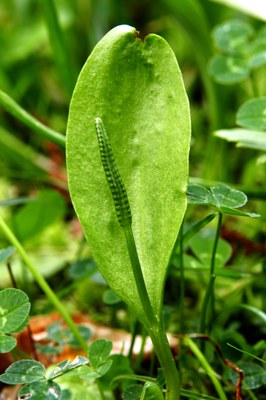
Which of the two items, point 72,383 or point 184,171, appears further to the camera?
point 72,383

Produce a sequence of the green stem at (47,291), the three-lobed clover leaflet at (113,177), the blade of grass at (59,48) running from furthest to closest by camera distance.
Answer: the blade of grass at (59,48)
the green stem at (47,291)
the three-lobed clover leaflet at (113,177)

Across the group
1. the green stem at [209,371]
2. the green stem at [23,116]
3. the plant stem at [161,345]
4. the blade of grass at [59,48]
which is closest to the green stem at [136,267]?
the plant stem at [161,345]

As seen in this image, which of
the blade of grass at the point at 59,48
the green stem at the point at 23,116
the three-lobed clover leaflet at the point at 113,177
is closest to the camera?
the three-lobed clover leaflet at the point at 113,177

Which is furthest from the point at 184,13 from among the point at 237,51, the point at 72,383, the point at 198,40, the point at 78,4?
the point at 72,383

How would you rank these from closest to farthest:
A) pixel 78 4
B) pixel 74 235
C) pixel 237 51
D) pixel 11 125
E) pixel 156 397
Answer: pixel 156 397 < pixel 237 51 < pixel 74 235 < pixel 11 125 < pixel 78 4

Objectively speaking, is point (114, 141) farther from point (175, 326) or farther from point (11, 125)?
point (11, 125)

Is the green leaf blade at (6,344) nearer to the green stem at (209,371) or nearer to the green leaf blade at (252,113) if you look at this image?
the green stem at (209,371)
